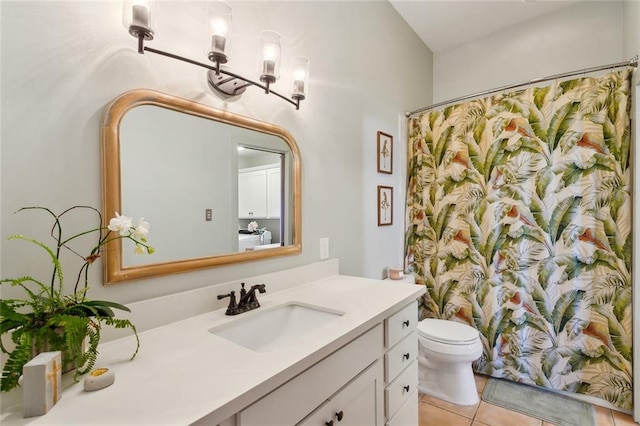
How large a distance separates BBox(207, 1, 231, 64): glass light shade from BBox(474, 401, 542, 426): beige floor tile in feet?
7.58

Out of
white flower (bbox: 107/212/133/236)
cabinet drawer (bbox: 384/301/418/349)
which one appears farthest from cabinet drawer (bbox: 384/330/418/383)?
white flower (bbox: 107/212/133/236)

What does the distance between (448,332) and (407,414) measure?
30.2 inches

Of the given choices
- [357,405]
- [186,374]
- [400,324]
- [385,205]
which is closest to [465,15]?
[385,205]

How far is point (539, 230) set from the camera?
196 cm

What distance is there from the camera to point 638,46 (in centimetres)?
167

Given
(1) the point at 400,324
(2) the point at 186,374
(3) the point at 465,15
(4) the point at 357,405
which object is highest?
(3) the point at 465,15

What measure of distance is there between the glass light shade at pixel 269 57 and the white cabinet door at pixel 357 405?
1.16 meters

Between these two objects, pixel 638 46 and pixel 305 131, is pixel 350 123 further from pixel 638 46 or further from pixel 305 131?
pixel 638 46

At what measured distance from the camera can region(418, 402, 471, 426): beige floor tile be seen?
178 cm

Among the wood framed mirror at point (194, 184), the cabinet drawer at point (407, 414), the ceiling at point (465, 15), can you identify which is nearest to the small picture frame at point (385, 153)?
the wood framed mirror at point (194, 184)

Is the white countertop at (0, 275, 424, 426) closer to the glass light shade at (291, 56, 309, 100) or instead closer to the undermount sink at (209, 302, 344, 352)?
the undermount sink at (209, 302, 344, 352)

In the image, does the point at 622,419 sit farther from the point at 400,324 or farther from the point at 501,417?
the point at 400,324

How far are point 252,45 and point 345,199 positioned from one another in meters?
0.96

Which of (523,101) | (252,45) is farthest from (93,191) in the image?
(523,101)
